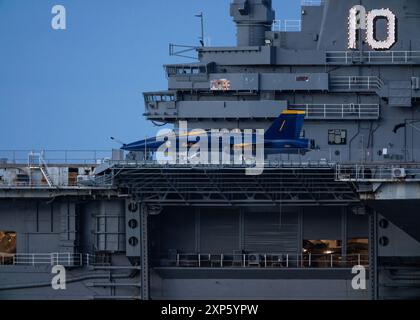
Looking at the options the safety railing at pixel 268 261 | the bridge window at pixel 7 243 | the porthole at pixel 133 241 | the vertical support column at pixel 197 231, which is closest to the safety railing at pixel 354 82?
the safety railing at pixel 268 261

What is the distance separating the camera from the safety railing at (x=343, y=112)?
52.3 m

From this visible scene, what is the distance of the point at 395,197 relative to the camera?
4581 centimetres

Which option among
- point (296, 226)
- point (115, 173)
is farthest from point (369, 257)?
point (115, 173)

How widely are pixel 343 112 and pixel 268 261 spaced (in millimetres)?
6730

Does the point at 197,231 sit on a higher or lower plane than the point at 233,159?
lower

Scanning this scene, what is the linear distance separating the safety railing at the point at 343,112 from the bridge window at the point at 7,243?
1204 cm

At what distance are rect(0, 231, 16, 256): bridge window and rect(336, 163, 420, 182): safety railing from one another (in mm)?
13377

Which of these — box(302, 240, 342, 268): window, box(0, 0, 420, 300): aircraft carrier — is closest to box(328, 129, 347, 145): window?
box(0, 0, 420, 300): aircraft carrier

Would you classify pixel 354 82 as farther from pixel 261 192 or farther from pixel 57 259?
pixel 57 259

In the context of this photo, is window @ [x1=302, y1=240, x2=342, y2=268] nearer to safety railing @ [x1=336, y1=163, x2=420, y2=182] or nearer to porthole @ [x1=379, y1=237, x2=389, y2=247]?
porthole @ [x1=379, y1=237, x2=389, y2=247]

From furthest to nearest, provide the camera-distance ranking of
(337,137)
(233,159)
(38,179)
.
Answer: (337,137) < (38,179) < (233,159)

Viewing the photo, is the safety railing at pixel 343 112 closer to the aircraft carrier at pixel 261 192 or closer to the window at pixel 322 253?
the aircraft carrier at pixel 261 192

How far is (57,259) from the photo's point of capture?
50.6m

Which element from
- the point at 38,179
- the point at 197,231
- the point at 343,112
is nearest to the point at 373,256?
the point at 343,112
